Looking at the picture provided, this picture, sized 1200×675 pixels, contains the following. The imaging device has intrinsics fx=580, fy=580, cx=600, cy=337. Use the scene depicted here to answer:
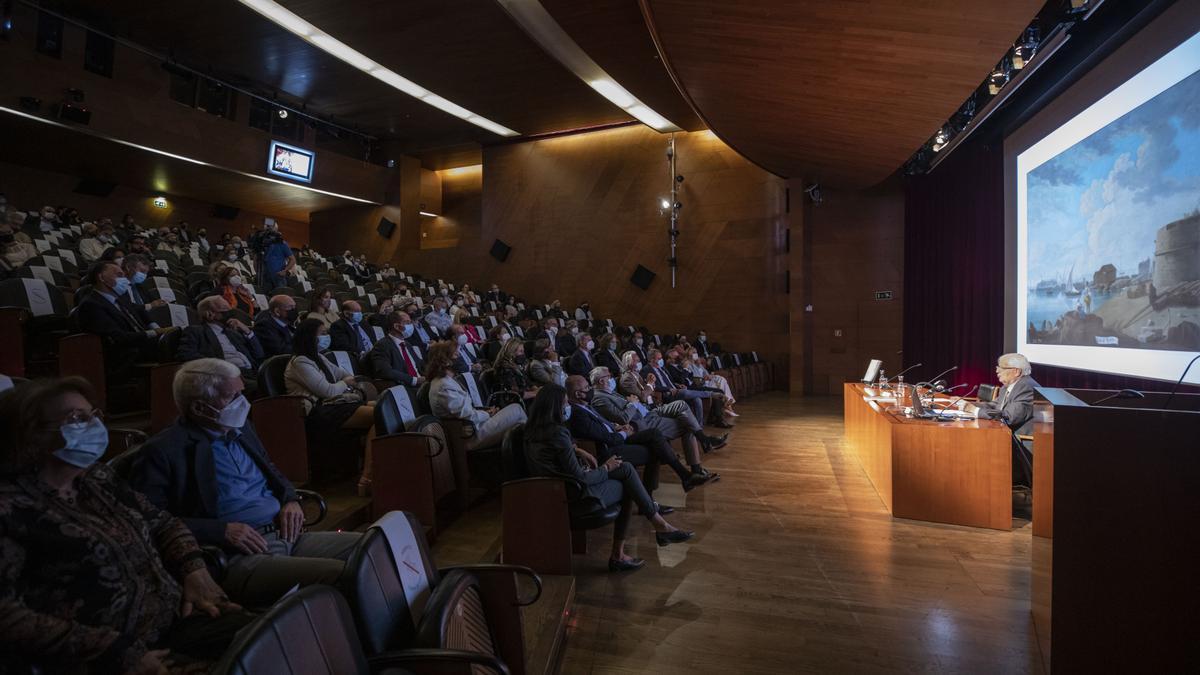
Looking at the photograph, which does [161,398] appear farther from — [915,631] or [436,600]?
[915,631]

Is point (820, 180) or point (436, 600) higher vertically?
point (820, 180)

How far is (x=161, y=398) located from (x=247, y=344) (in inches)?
27.9

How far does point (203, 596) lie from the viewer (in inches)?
53.9

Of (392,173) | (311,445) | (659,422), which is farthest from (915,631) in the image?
(392,173)

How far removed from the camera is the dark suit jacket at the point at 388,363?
158 inches

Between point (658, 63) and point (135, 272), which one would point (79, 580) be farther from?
point (658, 63)

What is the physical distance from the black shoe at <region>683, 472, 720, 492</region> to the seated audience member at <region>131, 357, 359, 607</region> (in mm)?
2307

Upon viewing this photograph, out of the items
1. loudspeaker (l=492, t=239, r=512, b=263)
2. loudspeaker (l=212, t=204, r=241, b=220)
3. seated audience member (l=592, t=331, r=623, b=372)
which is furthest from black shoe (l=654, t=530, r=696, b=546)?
loudspeaker (l=212, t=204, r=241, b=220)

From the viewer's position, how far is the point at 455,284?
12930 mm

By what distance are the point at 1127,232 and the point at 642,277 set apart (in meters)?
7.58

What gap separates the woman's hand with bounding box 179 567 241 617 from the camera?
4.41ft

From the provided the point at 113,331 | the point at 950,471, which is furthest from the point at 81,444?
the point at 950,471

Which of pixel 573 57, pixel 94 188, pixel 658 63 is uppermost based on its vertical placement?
pixel 573 57

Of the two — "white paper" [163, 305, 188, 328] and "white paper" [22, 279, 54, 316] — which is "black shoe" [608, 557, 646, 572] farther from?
"white paper" [22, 279, 54, 316]
